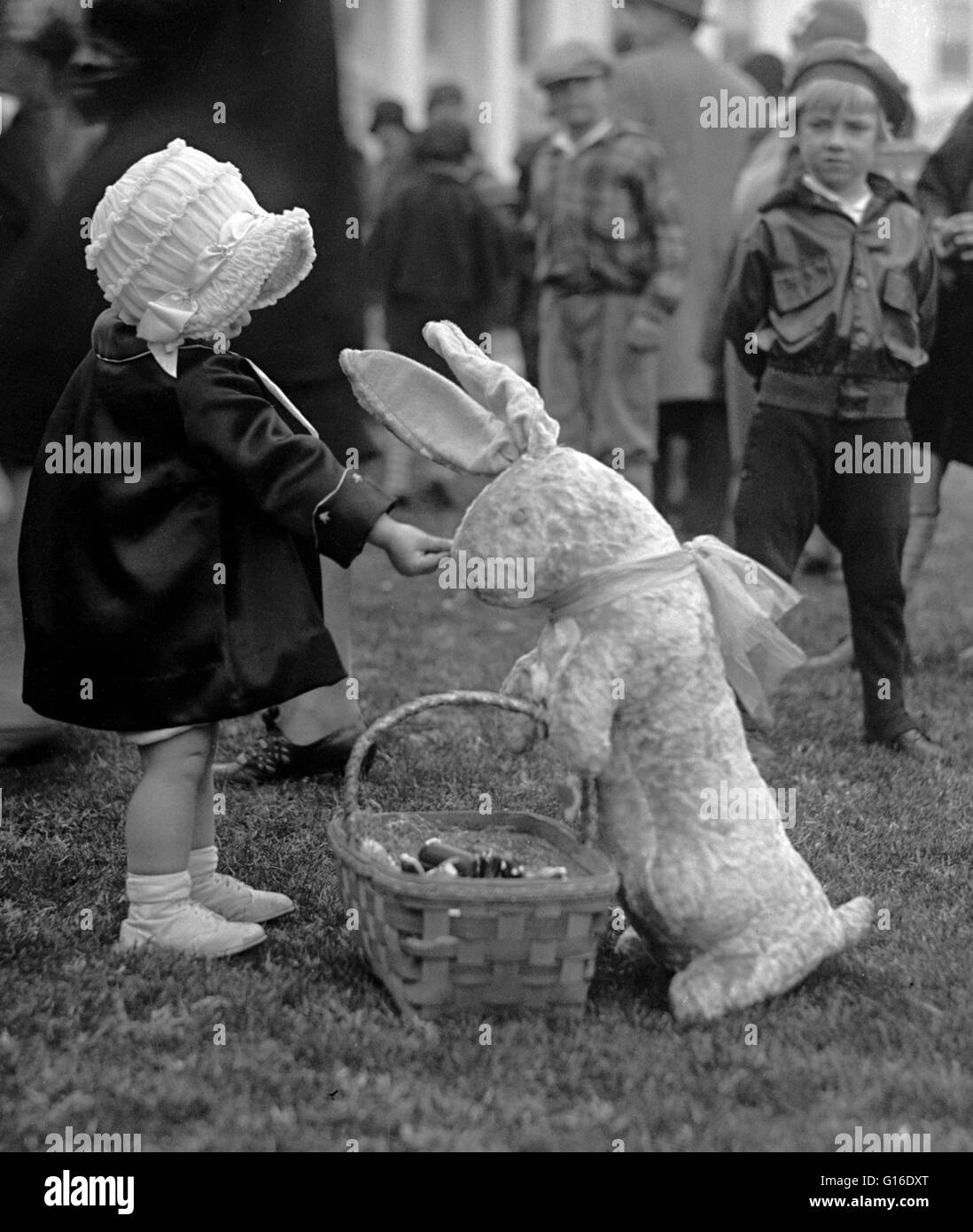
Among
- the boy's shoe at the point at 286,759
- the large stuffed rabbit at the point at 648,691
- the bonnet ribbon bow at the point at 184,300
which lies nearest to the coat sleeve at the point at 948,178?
the boy's shoe at the point at 286,759

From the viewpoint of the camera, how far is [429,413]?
10.0 ft

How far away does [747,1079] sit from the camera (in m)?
2.71

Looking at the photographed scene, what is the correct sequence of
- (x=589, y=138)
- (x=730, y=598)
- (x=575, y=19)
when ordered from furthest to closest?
(x=575, y=19) < (x=589, y=138) < (x=730, y=598)

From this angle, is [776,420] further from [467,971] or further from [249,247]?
[467,971]

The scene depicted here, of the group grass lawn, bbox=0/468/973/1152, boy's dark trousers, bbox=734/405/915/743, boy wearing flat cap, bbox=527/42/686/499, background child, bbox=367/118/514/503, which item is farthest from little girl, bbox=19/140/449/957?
background child, bbox=367/118/514/503

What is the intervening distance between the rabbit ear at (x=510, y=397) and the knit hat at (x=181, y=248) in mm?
391

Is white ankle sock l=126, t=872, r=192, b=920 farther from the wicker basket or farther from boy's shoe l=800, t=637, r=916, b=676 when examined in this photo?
boy's shoe l=800, t=637, r=916, b=676

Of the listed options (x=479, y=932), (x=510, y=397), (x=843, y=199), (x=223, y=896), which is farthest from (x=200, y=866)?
(x=843, y=199)

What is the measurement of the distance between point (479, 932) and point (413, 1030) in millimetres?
222

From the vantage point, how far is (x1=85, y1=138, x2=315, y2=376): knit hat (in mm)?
3084

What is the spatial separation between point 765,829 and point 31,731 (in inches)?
85.4

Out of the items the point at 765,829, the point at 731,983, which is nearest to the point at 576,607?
the point at 765,829

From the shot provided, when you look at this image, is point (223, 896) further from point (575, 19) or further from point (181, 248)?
point (575, 19)
